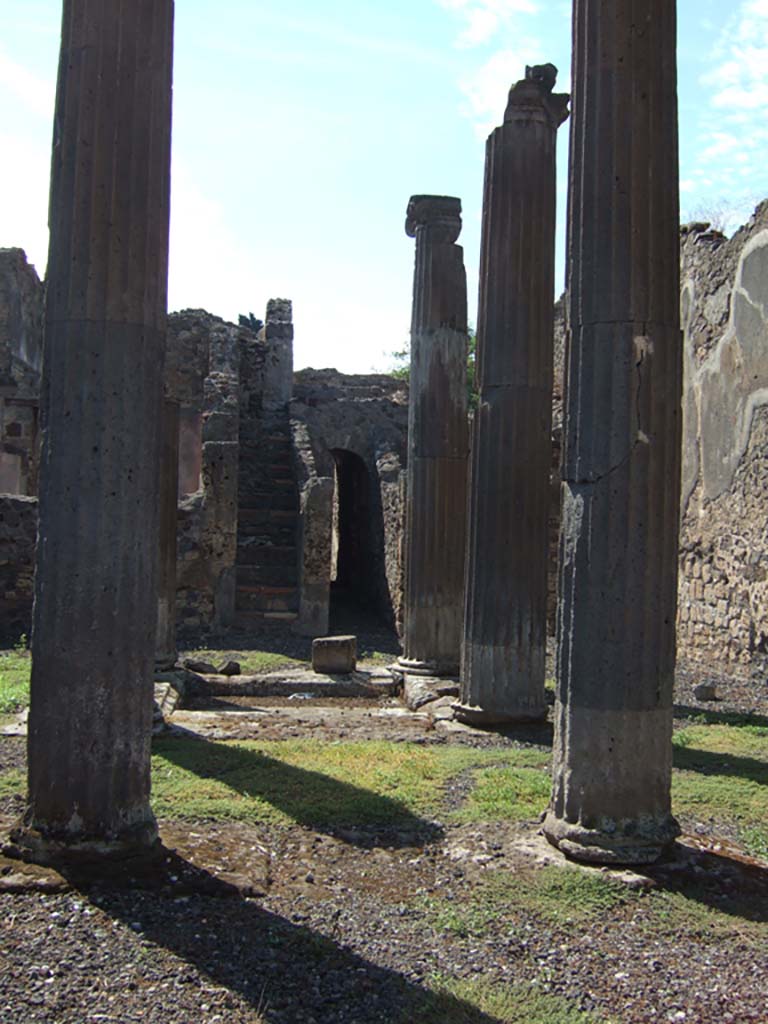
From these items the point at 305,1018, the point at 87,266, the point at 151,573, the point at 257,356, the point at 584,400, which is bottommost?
the point at 305,1018

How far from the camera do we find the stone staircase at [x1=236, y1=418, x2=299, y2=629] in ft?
51.3

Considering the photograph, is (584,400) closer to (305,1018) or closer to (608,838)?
(608,838)

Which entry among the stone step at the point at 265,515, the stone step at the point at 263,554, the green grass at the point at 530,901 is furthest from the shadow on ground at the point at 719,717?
A: the stone step at the point at 265,515

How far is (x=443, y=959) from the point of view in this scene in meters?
3.87

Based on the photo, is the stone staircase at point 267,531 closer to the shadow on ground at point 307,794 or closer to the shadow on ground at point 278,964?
the shadow on ground at point 307,794

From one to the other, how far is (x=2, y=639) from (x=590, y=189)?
35.6 feet

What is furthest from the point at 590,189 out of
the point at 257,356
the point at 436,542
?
the point at 257,356

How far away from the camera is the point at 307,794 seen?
19.8 feet

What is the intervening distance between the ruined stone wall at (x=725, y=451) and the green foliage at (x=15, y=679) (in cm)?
722

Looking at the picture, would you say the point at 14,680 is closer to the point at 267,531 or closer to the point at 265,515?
the point at 267,531

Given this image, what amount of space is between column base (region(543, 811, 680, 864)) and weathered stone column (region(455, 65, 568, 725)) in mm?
3359

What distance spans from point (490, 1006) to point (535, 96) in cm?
696

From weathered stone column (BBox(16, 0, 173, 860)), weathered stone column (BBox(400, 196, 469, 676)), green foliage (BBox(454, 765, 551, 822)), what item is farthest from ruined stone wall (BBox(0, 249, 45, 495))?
weathered stone column (BBox(16, 0, 173, 860))

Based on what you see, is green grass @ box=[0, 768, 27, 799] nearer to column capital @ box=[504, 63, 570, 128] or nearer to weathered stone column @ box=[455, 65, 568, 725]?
weathered stone column @ box=[455, 65, 568, 725]
